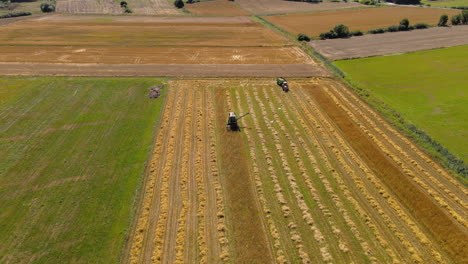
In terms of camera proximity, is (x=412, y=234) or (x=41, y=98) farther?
(x=41, y=98)

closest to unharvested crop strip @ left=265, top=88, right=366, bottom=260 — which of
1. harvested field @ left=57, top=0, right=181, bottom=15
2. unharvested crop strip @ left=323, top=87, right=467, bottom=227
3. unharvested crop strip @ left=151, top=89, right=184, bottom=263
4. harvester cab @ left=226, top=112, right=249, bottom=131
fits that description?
harvester cab @ left=226, top=112, right=249, bottom=131

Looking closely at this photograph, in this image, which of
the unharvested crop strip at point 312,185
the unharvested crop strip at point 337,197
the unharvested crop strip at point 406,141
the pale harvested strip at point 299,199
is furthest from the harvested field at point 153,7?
the unharvested crop strip at point 337,197

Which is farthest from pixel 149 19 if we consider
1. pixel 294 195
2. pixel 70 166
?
pixel 294 195

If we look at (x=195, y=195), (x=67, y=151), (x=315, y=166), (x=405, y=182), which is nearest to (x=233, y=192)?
(x=195, y=195)

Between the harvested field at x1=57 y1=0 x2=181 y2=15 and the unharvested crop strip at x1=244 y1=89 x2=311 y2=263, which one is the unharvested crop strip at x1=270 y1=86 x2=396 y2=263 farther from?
the harvested field at x1=57 y1=0 x2=181 y2=15

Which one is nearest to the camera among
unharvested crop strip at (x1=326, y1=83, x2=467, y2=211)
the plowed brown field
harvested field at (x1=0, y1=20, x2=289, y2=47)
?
the plowed brown field

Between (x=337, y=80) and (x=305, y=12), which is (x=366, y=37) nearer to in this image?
(x=337, y=80)
